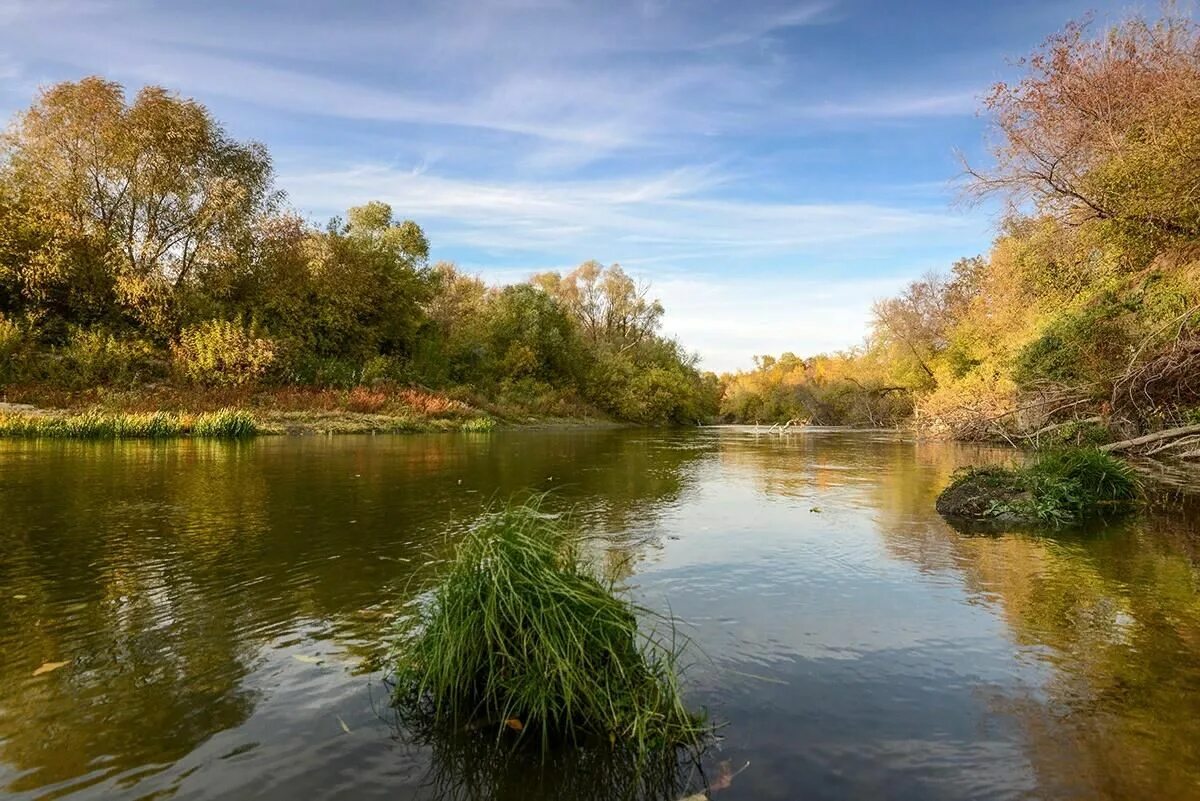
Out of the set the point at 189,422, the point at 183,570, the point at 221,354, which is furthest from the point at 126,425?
the point at 183,570

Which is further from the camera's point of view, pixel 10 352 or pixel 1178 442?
pixel 10 352

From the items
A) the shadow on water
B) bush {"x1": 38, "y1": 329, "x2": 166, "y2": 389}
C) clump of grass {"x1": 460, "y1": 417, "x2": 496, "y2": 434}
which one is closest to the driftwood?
the shadow on water

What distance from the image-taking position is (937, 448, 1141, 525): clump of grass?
10.8 meters

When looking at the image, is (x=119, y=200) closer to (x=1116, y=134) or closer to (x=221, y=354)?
(x=221, y=354)

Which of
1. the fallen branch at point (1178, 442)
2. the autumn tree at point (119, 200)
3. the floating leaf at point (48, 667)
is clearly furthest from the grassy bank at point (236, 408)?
the fallen branch at point (1178, 442)

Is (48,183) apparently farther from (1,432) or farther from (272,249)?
(1,432)

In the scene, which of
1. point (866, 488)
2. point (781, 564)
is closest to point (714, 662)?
point (781, 564)

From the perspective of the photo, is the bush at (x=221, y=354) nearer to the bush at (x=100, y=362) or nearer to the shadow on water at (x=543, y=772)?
the bush at (x=100, y=362)

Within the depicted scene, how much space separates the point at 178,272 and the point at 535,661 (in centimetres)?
3999

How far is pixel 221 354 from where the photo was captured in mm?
33438

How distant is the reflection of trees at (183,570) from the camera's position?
3.93 meters

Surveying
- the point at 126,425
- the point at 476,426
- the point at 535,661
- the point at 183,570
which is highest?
the point at 126,425

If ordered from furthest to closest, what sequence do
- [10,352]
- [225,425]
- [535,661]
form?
[10,352] → [225,425] → [535,661]

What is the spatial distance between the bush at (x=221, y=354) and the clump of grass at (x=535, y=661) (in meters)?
33.5
